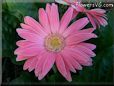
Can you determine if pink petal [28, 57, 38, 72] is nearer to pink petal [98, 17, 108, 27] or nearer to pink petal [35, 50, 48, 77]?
pink petal [35, 50, 48, 77]

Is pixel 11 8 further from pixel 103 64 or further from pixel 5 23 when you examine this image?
pixel 103 64

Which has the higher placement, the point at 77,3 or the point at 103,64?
the point at 77,3

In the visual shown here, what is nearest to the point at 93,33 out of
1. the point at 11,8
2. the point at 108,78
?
the point at 108,78

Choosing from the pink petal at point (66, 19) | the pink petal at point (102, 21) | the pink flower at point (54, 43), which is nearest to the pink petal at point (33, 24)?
the pink flower at point (54, 43)

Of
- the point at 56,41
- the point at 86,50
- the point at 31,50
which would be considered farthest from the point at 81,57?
the point at 31,50

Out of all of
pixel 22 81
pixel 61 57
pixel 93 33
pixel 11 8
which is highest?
pixel 11 8

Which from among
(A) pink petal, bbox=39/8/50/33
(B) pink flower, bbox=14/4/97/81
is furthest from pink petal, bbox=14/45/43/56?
(A) pink petal, bbox=39/8/50/33
